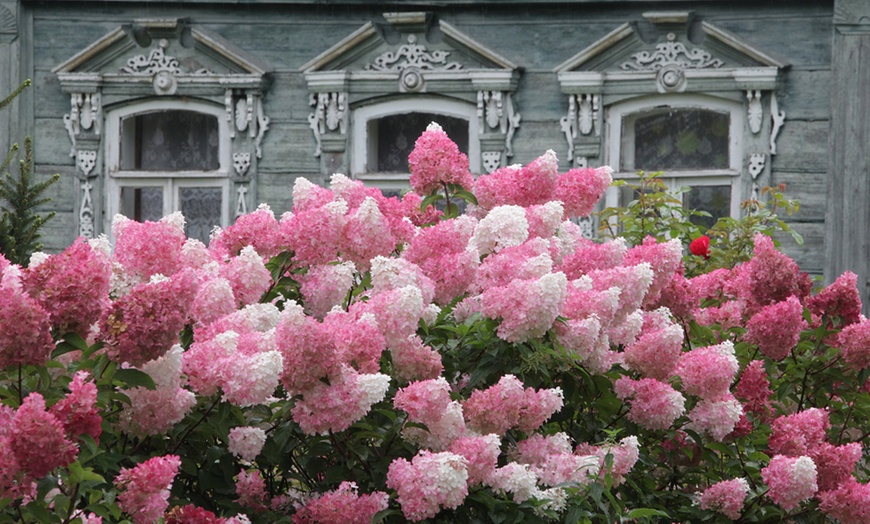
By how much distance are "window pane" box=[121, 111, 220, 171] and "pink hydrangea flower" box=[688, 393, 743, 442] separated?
6430 millimetres

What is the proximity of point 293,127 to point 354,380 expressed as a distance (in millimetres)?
6636

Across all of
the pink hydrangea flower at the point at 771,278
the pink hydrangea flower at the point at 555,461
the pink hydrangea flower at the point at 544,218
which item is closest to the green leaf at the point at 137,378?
the pink hydrangea flower at the point at 555,461

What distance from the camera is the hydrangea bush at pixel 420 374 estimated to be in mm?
2863

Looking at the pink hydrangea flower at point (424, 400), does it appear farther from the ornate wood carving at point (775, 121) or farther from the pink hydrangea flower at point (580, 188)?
the ornate wood carving at point (775, 121)

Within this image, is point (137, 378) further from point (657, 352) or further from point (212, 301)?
point (657, 352)

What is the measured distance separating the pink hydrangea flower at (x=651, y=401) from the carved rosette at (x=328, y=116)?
5.92m

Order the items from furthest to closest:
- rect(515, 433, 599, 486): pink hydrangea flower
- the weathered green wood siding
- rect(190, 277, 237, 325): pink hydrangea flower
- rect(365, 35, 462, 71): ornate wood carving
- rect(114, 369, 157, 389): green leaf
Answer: rect(365, 35, 462, 71): ornate wood carving → the weathered green wood siding → rect(515, 433, 599, 486): pink hydrangea flower → rect(190, 277, 237, 325): pink hydrangea flower → rect(114, 369, 157, 389): green leaf

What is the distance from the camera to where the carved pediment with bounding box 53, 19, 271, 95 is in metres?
9.60

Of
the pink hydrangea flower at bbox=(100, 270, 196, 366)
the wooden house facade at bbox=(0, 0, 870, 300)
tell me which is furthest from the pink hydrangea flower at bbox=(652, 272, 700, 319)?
the wooden house facade at bbox=(0, 0, 870, 300)

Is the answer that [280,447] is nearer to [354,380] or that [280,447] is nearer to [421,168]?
[354,380]

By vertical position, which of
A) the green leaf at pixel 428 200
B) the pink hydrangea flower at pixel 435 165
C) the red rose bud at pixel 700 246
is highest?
the pink hydrangea flower at pixel 435 165

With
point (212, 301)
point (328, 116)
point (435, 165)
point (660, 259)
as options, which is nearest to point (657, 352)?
point (660, 259)

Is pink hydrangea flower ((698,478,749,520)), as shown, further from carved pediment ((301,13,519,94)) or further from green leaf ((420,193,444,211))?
carved pediment ((301,13,519,94))

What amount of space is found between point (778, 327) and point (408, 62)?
5.59m
